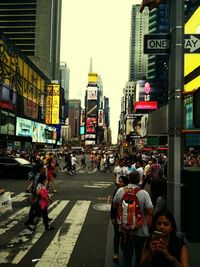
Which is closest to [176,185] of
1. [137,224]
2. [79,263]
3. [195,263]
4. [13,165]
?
[137,224]

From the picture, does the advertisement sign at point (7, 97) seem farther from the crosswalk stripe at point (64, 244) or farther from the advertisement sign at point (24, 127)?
the crosswalk stripe at point (64, 244)

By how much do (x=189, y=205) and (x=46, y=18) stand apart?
164404 mm

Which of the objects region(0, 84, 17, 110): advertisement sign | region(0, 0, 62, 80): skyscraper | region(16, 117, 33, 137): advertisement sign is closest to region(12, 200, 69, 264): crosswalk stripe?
region(0, 84, 17, 110): advertisement sign

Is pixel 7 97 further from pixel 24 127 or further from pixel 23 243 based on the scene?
pixel 23 243

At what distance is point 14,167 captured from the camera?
79.6ft

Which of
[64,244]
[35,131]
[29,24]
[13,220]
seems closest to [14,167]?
[13,220]

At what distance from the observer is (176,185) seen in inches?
188

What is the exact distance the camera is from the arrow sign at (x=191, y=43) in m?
5.08

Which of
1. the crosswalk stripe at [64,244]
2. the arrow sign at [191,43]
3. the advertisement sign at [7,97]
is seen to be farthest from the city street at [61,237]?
the advertisement sign at [7,97]

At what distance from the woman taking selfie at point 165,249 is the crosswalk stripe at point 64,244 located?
3.91 metres

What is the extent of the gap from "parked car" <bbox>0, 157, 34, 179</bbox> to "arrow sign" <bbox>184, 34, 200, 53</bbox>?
20.0 metres

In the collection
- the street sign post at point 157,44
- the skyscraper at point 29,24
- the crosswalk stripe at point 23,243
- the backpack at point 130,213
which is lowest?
the crosswalk stripe at point 23,243

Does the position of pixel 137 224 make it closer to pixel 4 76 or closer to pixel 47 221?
pixel 47 221

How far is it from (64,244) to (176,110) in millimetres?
5011
